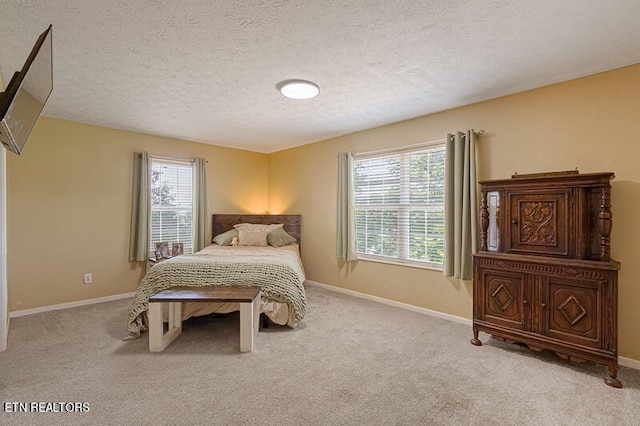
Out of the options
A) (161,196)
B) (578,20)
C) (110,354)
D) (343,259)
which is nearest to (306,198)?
(343,259)

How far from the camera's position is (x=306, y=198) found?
529 centimetres

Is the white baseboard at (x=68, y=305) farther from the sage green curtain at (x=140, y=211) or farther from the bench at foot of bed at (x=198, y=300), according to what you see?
the bench at foot of bed at (x=198, y=300)

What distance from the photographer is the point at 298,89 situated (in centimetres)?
287

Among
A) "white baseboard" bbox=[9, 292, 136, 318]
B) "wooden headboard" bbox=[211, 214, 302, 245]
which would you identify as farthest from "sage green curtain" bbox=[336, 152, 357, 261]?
"white baseboard" bbox=[9, 292, 136, 318]

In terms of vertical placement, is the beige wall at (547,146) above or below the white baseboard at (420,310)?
above

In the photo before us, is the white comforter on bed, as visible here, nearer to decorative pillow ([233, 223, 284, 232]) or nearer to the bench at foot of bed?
the bench at foot of bed

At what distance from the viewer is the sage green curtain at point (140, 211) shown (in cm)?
436

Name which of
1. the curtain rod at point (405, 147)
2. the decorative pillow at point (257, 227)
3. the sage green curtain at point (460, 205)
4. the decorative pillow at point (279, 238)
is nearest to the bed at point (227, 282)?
the decorative pillow at point (279, 238)

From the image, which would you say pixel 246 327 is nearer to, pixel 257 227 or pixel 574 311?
pixel 257 227

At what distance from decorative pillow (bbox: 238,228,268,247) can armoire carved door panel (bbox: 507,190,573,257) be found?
11.2ft

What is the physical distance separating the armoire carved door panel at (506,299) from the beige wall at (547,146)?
554 millimetres

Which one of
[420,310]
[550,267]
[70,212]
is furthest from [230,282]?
[550,267]

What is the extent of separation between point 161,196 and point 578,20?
5107mm

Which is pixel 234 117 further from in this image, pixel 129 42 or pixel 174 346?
pixel 174 346
